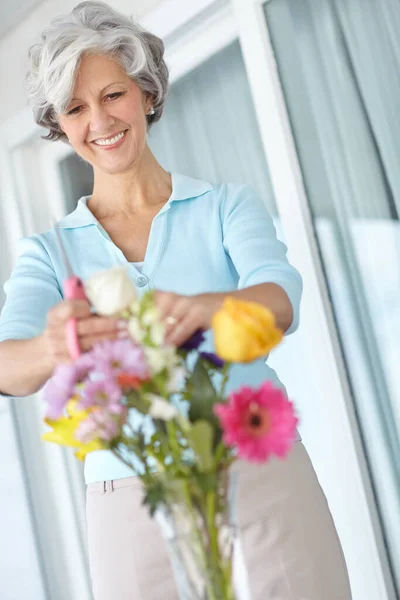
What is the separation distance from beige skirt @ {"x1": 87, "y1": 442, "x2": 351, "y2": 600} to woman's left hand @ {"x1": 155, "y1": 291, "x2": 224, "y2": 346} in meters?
0.40

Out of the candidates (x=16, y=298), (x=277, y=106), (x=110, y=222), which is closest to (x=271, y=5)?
(x=277, y=106)

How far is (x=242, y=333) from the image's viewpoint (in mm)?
651

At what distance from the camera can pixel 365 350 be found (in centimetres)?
231

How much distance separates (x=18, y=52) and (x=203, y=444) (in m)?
3.08

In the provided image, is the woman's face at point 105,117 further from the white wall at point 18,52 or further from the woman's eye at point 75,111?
the white wall at point 18,52

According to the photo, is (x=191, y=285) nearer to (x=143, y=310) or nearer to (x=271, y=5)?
(x=143, y=310)

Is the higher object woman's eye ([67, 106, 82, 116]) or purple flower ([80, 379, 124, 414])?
woman's eye ([67, 106, 82, 116])

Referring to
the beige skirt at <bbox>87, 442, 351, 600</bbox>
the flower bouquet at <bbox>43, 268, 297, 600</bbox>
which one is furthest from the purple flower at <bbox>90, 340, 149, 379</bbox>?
the beige skirt at <bbox>87, 442, 351, 600</bbox>

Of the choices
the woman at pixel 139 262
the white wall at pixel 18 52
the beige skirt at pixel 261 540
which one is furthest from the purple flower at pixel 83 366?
the white wall at pixel 18 52

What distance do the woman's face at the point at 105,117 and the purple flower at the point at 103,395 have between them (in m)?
0.84

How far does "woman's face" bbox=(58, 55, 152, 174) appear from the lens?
145cm

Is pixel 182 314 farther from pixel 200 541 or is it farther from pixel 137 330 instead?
pixel 200 541

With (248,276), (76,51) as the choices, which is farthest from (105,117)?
(248,276)

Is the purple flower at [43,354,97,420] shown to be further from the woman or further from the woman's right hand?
the woman
